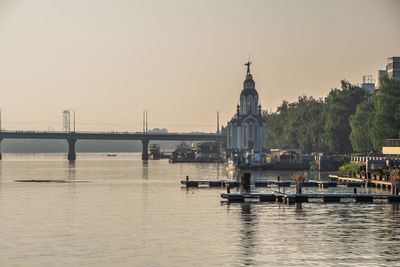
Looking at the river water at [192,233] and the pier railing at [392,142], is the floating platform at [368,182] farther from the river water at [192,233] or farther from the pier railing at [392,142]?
the river water at [192,233]

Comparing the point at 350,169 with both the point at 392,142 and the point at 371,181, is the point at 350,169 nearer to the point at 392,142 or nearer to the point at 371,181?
the point at 392,142

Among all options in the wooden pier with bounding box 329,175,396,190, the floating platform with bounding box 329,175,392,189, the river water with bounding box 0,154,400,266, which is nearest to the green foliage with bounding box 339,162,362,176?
the wooden pier with bounding box 329,175,396,190

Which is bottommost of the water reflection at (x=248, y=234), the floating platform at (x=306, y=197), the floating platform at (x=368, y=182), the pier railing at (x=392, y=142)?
the water reflection at (x=248, y=234)

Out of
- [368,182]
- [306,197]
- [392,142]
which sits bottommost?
[306,197]

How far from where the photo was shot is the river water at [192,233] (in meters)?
69.2

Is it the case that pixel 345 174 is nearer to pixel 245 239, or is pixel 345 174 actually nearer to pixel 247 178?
pixel 247 178

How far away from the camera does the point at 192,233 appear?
8350 centimetres

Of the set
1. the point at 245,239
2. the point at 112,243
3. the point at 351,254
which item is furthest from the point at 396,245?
the point at 112,243

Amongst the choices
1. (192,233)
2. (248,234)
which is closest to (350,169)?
(248,234)

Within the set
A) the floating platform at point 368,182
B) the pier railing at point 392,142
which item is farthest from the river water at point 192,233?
the pier railing at point 392,142

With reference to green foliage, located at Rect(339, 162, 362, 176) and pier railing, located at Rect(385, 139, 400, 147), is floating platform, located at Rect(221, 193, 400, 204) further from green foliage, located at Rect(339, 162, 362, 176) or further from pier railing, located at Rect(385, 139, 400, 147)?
pier railing, located at Rect(385, 139, 400, 147)

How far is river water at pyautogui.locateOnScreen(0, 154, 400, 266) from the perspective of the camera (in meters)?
69.2

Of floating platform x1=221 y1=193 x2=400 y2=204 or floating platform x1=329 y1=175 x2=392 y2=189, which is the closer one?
floating platform x1=221 y1=193 x2=400 y2=204

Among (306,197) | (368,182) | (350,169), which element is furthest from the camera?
(350,169)
